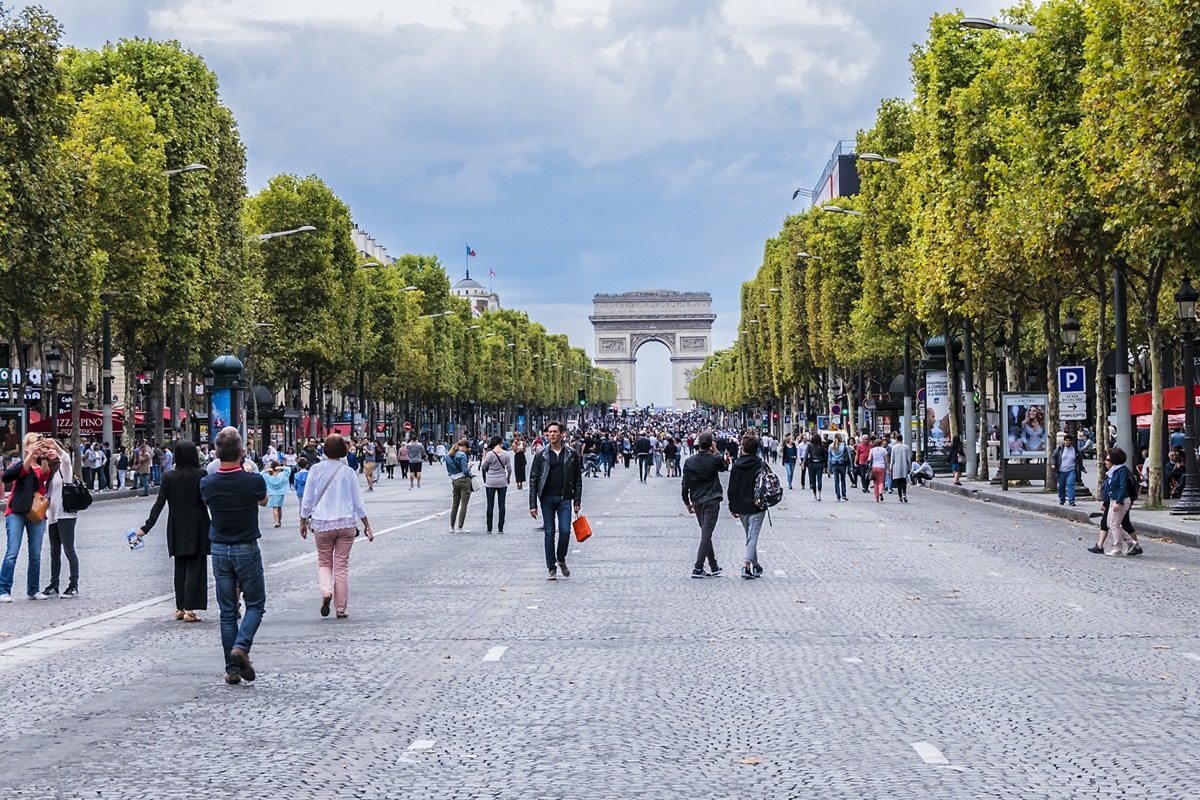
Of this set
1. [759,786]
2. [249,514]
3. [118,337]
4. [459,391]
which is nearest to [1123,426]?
[249,514]

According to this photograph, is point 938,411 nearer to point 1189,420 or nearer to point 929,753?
point 1189,420

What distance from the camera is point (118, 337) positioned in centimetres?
6066

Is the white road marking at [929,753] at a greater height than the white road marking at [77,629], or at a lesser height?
lesser

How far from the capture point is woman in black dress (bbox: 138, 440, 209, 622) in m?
14.5

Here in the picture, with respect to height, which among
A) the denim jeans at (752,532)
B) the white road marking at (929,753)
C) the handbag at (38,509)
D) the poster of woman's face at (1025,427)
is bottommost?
the white road marking at (929,753)

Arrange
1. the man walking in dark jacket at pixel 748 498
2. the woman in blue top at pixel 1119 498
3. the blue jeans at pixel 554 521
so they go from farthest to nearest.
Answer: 1. the woman in blue top at pixel 1119 498
2. the man walking in dark jacket at pixel 748 498
3. the blue jeans at pixel 554 521

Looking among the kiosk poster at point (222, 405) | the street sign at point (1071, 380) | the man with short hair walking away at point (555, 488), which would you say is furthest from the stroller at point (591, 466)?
the man with short hair walking away at point (555, 488)

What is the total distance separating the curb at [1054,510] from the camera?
85.8 ft

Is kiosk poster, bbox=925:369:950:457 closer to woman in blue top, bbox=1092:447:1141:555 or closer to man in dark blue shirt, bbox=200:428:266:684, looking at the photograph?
woman in blue top, bbox=1092:447:1141:555

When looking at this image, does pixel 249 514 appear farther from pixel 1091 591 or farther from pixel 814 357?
pixel 814 357

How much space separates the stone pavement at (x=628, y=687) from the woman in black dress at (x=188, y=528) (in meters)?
0.37

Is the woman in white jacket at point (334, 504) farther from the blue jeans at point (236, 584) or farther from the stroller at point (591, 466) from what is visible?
Answer: the stroller at point (591, 466)

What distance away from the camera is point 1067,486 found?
121 feet

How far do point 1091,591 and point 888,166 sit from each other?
37.8 meters
